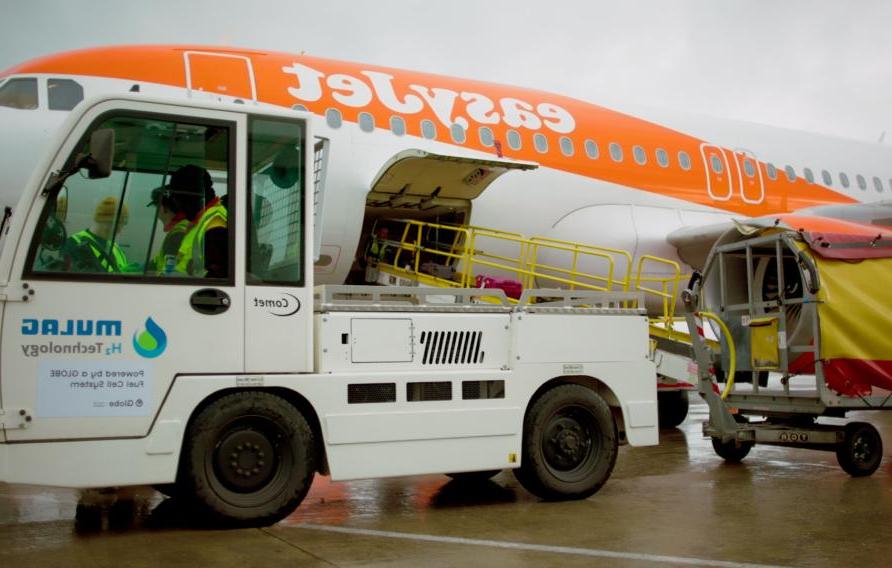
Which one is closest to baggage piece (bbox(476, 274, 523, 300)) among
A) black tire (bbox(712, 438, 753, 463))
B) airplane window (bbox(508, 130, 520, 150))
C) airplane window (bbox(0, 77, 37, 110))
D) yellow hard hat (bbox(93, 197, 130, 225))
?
black tire (bbox(712, 438, 753, 463))

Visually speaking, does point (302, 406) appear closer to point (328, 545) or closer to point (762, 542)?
point (328, 545)

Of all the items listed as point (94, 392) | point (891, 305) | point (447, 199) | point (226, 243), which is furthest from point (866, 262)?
point (94, 392)

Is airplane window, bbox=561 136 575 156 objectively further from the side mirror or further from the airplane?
the side mirror

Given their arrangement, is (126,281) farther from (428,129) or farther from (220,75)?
(428,129)

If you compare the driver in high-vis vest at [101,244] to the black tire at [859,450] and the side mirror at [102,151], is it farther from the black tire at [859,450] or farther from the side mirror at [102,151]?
the black tire at [859,450]

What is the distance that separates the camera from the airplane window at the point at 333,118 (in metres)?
10.4

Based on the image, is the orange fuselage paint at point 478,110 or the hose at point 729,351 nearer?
the hose at point 729,351

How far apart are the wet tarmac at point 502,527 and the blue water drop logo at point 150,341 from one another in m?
1.19

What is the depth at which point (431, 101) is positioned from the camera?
11.4m

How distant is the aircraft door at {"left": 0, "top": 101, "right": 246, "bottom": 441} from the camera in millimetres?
5375

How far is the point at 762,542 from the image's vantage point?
18.9 ft

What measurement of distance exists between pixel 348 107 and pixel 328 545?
20.5 feet

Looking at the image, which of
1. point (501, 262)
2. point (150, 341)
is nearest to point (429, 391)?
point (150, 341)

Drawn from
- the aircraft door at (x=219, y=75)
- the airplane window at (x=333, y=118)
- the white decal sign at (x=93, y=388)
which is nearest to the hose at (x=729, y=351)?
the airplane window at (x=333, y=118)
